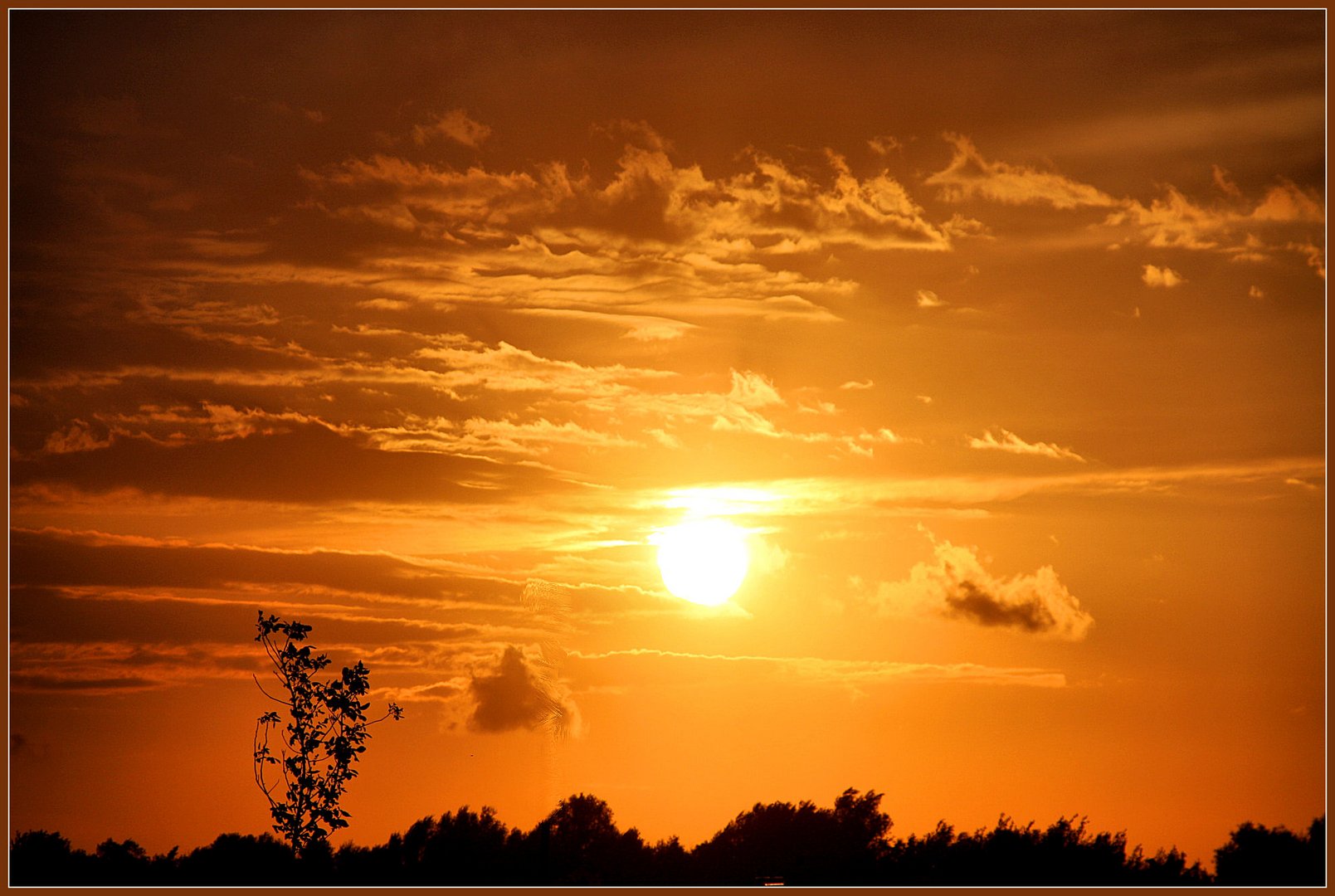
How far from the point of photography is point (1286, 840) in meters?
52.4

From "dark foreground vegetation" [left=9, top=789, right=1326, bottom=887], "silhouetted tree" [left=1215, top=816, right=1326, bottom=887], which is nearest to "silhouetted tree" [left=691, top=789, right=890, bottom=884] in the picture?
"dark foreground vegetation" [left=9, top=789, right=1326, bottom=887]

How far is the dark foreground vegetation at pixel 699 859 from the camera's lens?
49844mm

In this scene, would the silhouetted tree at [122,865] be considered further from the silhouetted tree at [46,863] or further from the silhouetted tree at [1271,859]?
the silhouetted tree at [1271,859]

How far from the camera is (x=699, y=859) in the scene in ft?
212

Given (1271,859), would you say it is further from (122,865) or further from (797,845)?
(122,865)

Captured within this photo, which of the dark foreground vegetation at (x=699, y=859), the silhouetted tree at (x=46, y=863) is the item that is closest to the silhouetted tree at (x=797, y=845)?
the dark foreground vegetation at (x=699, y=859)

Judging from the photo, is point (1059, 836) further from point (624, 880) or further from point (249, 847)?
point (249, 847)

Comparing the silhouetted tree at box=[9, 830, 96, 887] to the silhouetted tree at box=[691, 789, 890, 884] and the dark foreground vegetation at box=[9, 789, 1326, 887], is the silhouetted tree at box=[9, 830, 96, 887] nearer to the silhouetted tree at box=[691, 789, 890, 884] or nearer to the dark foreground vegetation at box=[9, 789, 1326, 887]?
the dark foreground vegetation at box=[9, 789, 1326, 887]

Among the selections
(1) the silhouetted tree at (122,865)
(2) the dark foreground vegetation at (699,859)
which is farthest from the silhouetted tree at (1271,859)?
(1) the silhouetted tree at (122,865)

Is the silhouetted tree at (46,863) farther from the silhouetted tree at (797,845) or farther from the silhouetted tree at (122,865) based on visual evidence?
the silhouetted tree at (797,845)

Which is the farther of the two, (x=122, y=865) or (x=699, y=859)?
(x=699, y=859)

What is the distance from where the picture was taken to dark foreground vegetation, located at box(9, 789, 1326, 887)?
164ft

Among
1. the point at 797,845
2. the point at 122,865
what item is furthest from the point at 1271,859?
the point at 122,865

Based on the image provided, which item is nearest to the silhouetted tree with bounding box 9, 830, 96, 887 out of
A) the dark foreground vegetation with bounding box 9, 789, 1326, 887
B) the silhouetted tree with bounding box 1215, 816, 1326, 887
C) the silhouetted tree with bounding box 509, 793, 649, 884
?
the dark foreground vegetation with bounding box 9, 789, 1326, 887
